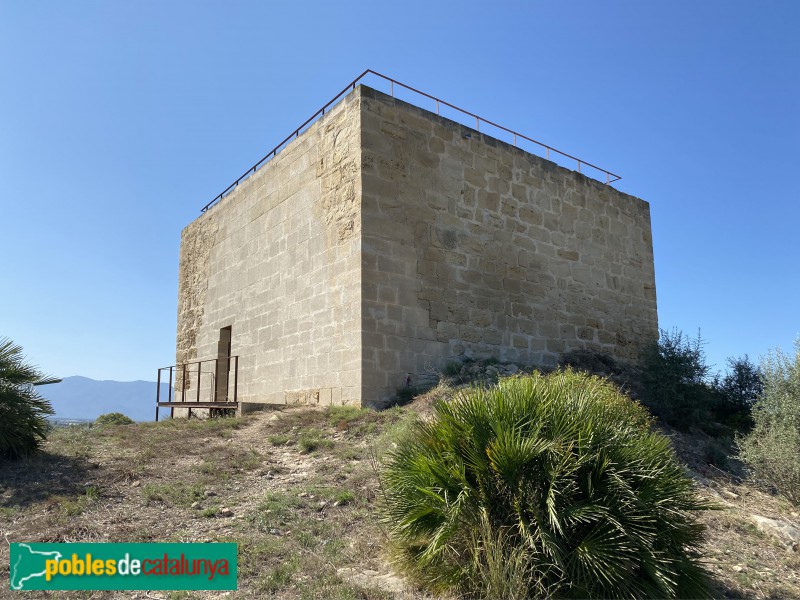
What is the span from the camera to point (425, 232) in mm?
12828

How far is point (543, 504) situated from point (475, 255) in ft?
30.5

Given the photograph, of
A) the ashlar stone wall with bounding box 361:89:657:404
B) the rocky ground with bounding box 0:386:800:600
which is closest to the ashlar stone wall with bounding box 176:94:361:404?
the ashlar stone wall with bounding box 361:89:657:404

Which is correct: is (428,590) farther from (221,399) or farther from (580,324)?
(221,399)

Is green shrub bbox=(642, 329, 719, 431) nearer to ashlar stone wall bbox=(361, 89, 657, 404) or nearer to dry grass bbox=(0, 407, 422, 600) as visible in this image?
ashlar stone wall bbox=(361, 89, 657, 404)

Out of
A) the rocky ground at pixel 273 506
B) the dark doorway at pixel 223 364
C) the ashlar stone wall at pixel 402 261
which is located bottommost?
the rocky ground at pixel 273 506

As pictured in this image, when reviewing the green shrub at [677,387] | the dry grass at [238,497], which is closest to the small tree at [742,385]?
the green shrub at [677,387]

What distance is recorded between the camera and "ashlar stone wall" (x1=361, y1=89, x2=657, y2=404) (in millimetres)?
12039

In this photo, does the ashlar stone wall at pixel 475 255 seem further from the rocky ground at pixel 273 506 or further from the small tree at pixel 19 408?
the small tree at pixel 19 408

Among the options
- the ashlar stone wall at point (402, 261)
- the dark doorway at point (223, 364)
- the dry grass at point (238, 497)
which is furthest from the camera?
the dark doorway at point (223, 364)

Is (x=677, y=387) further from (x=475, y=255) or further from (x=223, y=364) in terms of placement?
(x=223, y=364)

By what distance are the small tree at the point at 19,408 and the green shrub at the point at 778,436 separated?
1020 centimetres

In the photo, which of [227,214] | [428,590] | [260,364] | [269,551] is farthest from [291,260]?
[428,590]

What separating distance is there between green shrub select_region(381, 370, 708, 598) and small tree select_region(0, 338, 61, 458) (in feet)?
19.7

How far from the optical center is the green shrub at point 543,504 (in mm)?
4426
